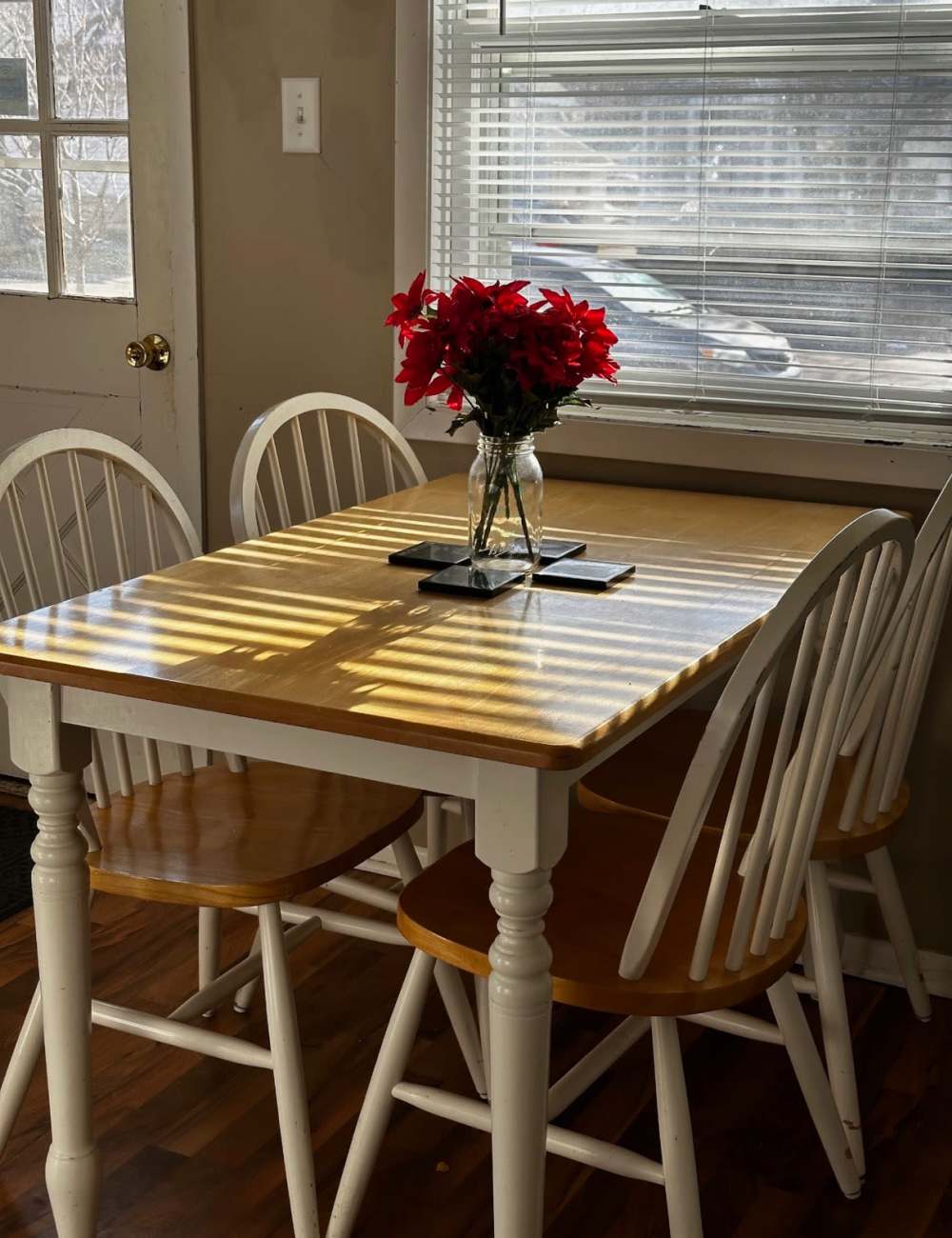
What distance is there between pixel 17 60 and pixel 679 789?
1952 mm

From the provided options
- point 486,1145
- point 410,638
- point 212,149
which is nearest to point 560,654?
point 410,638

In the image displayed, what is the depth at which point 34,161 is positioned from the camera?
9.68 ft

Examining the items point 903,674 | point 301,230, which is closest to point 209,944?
point 903,674

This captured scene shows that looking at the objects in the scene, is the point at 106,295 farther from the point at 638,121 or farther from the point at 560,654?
the point at 560,654

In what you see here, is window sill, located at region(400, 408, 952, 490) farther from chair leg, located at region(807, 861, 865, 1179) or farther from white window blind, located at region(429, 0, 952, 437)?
chair leg, located at region(807, 861, 865, 1179)

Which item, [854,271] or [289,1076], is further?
[854,271]

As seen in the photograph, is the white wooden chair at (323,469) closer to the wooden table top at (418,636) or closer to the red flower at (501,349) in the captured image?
the wooden table top at (418,636)

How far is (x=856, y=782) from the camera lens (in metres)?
1.91

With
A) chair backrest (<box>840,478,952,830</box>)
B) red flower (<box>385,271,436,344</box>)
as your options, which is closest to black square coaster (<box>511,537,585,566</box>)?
red flower (<box>385,271,436,344</box>)

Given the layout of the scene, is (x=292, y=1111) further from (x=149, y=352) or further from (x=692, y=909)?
(x=149, y=352)

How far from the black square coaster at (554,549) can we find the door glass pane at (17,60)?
5.02ft

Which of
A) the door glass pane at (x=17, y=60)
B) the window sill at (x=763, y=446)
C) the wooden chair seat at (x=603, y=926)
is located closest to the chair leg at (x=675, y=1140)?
the wooden chair seat at (x=603, y=926)

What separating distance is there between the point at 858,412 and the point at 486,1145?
129 centimetres

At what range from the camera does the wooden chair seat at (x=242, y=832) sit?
179 centimetres
